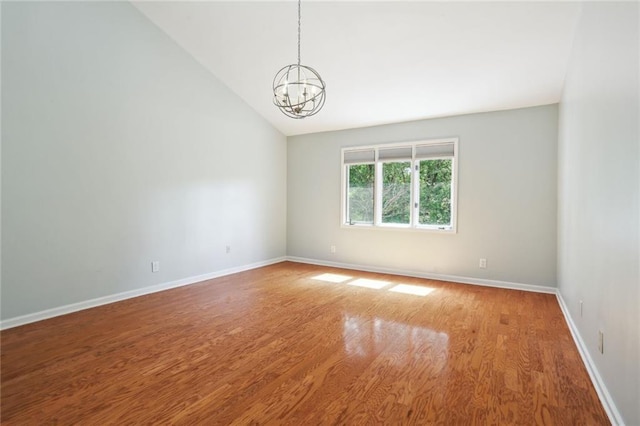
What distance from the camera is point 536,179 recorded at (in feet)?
13.5

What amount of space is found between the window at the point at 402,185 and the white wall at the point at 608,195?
76.5 inches

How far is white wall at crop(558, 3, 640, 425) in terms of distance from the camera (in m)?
1.41

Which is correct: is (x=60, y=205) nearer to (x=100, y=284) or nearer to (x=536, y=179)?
(x=100, y=284)

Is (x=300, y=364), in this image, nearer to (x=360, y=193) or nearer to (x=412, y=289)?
(x=412, y=289)

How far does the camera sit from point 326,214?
5840 mm

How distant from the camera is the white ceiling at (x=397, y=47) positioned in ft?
9.92

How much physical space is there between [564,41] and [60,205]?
526 cm

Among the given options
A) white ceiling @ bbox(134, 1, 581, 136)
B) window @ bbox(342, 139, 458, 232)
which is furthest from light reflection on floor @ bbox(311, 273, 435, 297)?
white ceiling @ bbox(134, 1, 581, 136)

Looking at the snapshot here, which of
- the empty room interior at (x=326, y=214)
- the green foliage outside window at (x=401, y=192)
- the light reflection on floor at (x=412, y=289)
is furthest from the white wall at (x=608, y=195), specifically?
the green foliage outside window at (x=401, y=192)

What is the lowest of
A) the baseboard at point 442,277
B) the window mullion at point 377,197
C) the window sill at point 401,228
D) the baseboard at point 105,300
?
the baseboard at point 105,300

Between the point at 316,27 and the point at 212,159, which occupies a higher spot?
the point at 316,27

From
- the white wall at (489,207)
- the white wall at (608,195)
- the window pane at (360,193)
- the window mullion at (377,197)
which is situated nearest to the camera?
the white wall at (608,195)

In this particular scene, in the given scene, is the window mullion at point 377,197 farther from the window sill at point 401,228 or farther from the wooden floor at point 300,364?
the wooden floor at point 300,364

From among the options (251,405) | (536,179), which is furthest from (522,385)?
(536,179)
